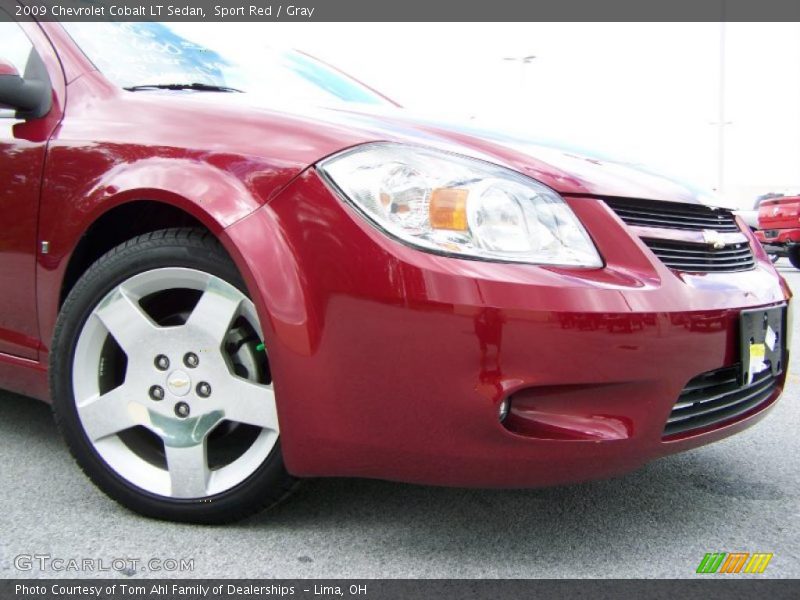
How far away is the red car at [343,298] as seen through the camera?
1530 mm

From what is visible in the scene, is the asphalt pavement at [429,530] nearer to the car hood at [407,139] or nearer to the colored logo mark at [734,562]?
the colored logo mark at [734,562]

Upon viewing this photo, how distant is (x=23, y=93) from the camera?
2.02 metres

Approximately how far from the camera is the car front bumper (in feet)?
4.92

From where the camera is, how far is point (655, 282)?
1.61 metres

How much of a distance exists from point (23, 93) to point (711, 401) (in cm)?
195

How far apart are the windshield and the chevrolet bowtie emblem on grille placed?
3.61 feet

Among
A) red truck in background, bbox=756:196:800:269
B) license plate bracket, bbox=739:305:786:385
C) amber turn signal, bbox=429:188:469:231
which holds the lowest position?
red truck in background, bbox=756:196:800:269

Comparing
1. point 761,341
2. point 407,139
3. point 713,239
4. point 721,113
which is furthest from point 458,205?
point 721,113

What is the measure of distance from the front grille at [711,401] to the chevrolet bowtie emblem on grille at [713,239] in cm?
31

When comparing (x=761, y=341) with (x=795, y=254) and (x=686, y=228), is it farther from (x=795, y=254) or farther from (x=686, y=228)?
(x=795, y=254)

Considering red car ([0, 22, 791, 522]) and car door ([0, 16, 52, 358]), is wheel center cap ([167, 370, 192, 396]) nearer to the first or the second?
red car ([0, 22, 791, 522])

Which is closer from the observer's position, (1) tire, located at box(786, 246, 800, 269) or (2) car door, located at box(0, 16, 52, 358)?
(2) car door, located at box(0, 16, 52, 358)

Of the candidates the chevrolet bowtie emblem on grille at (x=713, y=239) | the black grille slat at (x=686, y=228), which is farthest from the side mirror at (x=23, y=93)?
the chevrolet bowtie emblem on grille at (x=713, y=239)

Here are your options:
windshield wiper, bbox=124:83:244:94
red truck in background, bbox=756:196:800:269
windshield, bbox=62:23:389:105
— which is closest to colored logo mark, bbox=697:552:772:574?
windshield, bbox=62:23:389:105
